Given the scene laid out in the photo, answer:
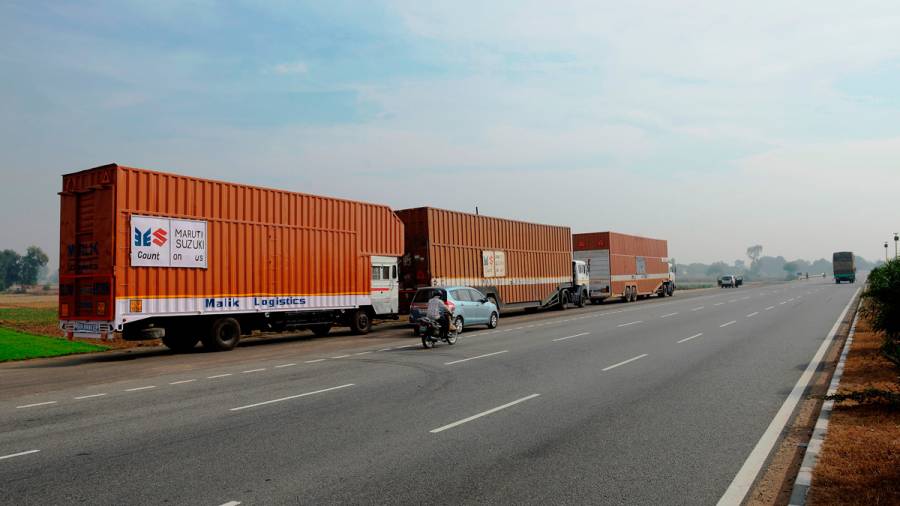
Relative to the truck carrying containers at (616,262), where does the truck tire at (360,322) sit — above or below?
below

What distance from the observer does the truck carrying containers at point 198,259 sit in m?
15.5

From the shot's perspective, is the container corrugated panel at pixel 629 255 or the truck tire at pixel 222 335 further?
the container corrugated panel at pixel 629 255

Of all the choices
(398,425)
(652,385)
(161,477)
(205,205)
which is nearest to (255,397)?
(398,425)

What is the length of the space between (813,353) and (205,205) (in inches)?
626

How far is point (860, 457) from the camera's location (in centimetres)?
577

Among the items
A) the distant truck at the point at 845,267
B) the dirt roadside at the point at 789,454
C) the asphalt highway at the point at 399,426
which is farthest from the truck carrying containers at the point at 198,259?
the distant truck at the point at 845,267

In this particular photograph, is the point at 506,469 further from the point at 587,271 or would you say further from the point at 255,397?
the point at 587,271

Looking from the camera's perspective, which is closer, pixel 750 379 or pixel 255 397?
pixel 255 397

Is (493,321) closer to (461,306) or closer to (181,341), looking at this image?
(461,306)

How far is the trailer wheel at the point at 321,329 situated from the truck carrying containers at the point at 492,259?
420cm

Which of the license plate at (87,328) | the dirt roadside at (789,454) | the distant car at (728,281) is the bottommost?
the dirt roadside at (789,454)

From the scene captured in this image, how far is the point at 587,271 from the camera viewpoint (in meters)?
40.5

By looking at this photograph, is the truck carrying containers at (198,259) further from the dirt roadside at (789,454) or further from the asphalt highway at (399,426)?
the dirt roadside at (789,454)

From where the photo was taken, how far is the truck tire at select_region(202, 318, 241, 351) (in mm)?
17516
